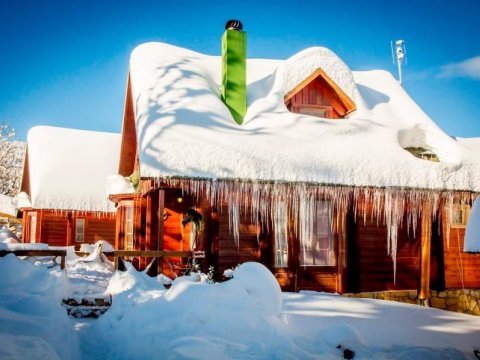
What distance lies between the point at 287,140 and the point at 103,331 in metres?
6.39

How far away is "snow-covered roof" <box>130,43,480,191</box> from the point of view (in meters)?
9.12

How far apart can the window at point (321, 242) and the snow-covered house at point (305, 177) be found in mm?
30

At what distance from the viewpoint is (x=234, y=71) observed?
39.2 ft

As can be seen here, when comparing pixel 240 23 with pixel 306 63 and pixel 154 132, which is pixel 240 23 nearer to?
pixel 306 63

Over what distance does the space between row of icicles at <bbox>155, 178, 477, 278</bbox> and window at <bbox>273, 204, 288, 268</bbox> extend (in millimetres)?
40

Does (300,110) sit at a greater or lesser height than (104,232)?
greater

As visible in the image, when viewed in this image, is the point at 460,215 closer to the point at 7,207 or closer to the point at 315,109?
the point at 315,109

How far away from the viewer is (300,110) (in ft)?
42.2

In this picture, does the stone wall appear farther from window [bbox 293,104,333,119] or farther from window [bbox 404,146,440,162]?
window [bbox 293,104,333,119]

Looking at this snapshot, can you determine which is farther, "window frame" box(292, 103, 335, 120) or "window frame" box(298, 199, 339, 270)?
"window frame" box(292, 103, 335, 120)

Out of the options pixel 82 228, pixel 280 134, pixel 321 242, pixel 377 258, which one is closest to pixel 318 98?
pixel 280 134

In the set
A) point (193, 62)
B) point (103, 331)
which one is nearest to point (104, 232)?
point (193, 62)

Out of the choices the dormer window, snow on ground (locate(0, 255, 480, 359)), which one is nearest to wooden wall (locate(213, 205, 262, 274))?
snow on ground (locate(0, 255, 480, 359))

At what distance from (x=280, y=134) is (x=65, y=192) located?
1304cm
